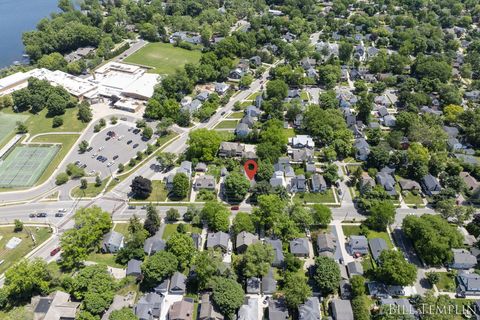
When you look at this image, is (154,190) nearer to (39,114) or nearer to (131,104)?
(131,104)

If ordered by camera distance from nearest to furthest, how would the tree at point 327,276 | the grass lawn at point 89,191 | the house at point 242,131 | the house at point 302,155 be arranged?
the tree at point 327,276
the grass lawn at point 89,191
the house at point 302,155
the house at point 242,131

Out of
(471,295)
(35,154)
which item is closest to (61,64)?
(35,154)

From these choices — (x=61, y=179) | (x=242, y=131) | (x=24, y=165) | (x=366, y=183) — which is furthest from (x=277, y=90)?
(x=24, y=165)

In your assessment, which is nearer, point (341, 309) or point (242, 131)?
point (341, 309)

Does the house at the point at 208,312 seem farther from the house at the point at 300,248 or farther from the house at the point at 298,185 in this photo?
the house at the point at 298,185

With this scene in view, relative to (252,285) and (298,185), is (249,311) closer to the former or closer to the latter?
(252,285)

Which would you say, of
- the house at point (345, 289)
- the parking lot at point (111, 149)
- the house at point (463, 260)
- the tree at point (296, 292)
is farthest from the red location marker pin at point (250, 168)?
the house at point (463, 260)
